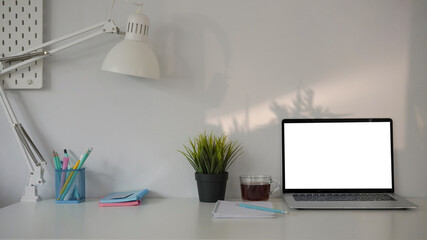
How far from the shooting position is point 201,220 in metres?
1.22

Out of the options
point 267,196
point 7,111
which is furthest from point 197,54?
point 7,111

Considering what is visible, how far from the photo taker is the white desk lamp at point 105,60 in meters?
1.43

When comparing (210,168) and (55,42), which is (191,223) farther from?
(55,42)

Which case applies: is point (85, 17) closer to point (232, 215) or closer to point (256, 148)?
point (256, 148)

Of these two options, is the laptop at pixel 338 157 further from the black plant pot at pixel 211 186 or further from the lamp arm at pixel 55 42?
the lamp arm at pixel 55 42

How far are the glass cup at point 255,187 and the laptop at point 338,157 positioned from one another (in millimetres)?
76

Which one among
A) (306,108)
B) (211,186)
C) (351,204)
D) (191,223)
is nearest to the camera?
(191,223)

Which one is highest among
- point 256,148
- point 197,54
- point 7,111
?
point 197,54

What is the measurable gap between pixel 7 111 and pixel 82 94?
0.24 metres

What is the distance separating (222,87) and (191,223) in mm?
545

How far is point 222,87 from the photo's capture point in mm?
1576

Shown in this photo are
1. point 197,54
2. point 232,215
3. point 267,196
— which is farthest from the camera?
point 197,54

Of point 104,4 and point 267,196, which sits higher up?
point 104,4

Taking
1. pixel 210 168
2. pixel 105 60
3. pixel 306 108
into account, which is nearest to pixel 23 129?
pixel 105 60
